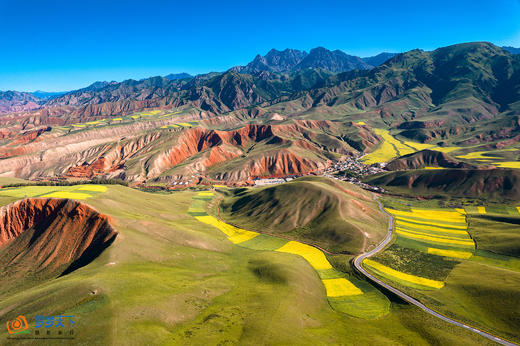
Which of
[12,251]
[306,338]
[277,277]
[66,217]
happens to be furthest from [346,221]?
[12,251]

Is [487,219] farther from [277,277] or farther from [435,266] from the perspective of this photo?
[277,277]

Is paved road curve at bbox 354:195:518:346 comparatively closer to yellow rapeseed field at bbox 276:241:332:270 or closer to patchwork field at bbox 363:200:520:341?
patchwork field at bbox 363:200:520:341

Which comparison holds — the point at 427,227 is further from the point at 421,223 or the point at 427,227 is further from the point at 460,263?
the point at 460,263

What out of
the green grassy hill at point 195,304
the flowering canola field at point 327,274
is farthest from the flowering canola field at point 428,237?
the green grassy hill at point 195,304

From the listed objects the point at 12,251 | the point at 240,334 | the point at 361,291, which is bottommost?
the point at 361,291

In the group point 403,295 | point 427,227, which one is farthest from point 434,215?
point 403,295

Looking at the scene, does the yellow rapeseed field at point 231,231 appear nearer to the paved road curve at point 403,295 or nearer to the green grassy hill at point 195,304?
the green grassy hill at point 195,304
